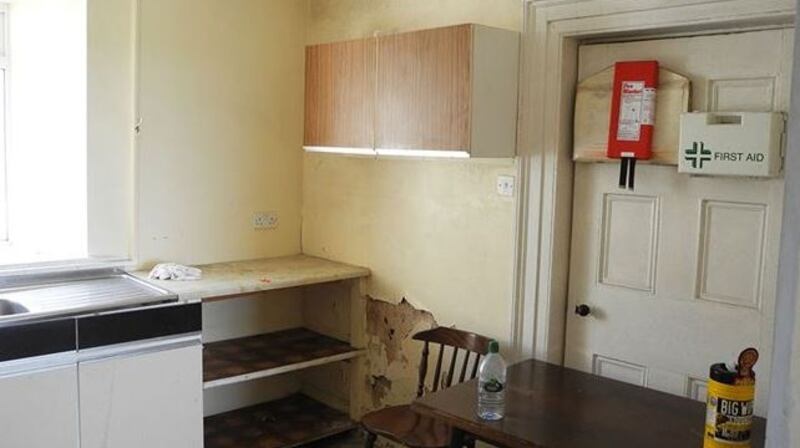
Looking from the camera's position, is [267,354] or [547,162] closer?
[547,162]

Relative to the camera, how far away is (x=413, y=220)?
348 centimetres

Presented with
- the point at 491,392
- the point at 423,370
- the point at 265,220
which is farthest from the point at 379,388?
the point at 491,392

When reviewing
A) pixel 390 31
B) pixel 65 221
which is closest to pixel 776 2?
pixel 390 31

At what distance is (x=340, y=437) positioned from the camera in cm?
380

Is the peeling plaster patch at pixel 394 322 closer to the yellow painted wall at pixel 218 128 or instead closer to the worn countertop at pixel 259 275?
the worn countertop at pixel 259 275

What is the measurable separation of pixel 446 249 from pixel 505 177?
487mm

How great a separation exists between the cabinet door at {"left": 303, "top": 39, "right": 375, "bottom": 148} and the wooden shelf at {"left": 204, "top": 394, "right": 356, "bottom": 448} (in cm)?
148

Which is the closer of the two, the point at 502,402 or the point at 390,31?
the point at 502,402

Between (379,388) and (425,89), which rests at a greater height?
(425,89)

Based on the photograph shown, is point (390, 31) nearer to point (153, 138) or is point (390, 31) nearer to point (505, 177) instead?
point (505, 177)

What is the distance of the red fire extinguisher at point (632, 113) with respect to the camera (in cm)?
261

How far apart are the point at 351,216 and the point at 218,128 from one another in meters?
0.83

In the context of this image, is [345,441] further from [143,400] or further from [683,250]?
[683,250]

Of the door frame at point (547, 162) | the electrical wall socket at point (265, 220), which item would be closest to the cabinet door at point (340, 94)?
the electrical wall socket at point (265, 220)
